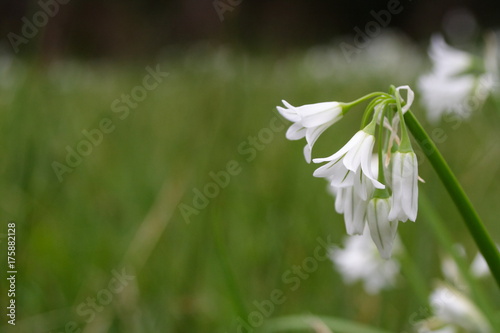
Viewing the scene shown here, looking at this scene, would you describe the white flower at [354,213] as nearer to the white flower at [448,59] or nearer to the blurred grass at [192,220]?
the blurred grass at [192,220]

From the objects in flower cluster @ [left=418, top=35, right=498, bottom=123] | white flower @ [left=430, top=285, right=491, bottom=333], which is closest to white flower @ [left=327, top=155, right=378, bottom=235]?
white flower @ [left=430, top=285, right=491, bottom=333]

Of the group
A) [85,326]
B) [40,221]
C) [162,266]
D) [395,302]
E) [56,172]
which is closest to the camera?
[85,326]

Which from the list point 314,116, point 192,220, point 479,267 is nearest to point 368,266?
point 479,267

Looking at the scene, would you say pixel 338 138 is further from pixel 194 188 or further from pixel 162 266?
pixel 162 266

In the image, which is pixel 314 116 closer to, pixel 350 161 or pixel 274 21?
pixel 350 161

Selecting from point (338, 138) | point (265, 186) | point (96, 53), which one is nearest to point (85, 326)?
point (265, 186)

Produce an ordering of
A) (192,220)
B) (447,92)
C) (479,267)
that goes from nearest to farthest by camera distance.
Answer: (479,267), (447,92), (192,220)
